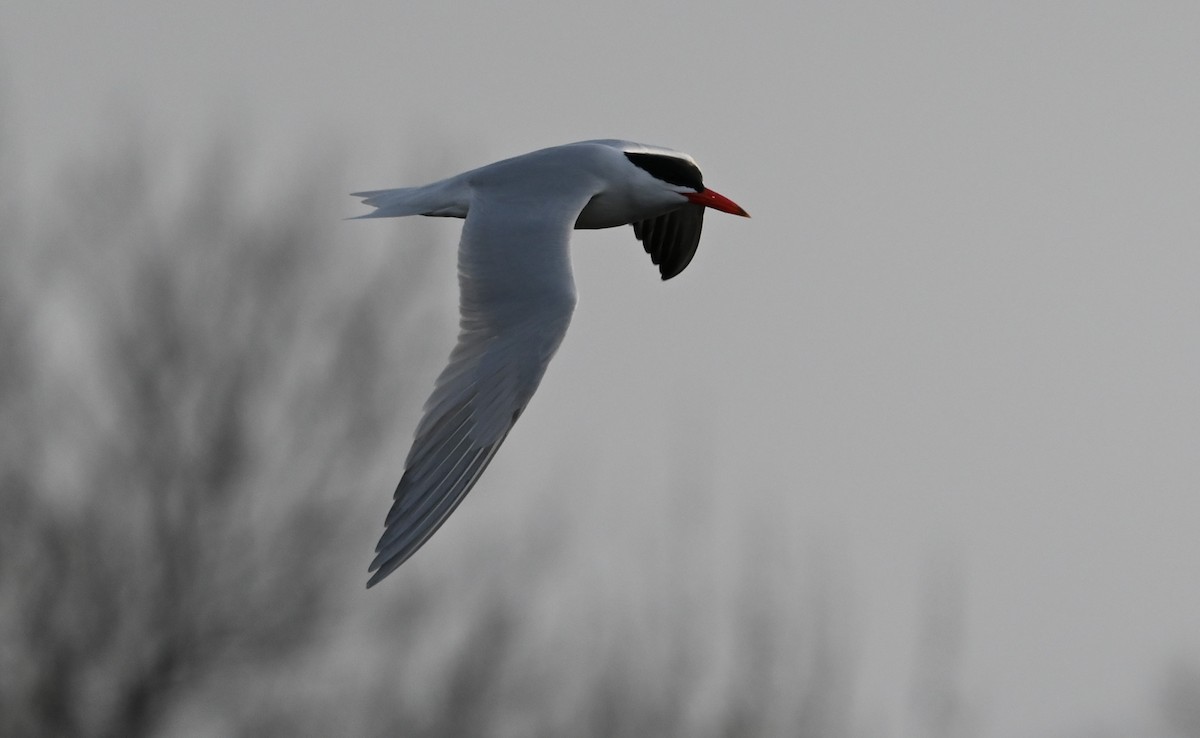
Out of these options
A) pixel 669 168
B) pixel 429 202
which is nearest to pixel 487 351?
pixel 429 202

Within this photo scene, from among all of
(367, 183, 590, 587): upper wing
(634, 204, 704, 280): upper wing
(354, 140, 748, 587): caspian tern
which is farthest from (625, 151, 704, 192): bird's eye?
(634, 204, 704, 280): upper wing

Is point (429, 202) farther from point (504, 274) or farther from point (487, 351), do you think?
point (487, 351)

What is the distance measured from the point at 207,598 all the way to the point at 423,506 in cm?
742

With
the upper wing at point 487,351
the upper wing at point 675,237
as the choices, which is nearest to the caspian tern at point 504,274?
the upper wing at point 487,351

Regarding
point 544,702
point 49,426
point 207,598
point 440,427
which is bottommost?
point 544,702

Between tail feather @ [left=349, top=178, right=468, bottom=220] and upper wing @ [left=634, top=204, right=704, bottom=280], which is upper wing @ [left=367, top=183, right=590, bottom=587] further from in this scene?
upper wing @ [left=634, top=204, right=704, bottom=280]

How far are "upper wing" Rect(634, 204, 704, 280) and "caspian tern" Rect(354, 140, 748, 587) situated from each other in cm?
59

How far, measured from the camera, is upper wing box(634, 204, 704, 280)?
20.1 ft

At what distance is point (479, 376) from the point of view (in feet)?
14.4

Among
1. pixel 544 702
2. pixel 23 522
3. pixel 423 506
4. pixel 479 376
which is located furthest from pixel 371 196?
pixel 544 702

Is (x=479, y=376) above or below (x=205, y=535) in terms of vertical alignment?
above

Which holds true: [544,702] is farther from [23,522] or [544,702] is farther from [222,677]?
[23,522]

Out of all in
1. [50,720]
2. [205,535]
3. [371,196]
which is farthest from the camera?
[205,535]

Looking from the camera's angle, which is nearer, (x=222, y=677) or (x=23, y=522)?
(x=23, y=522)
